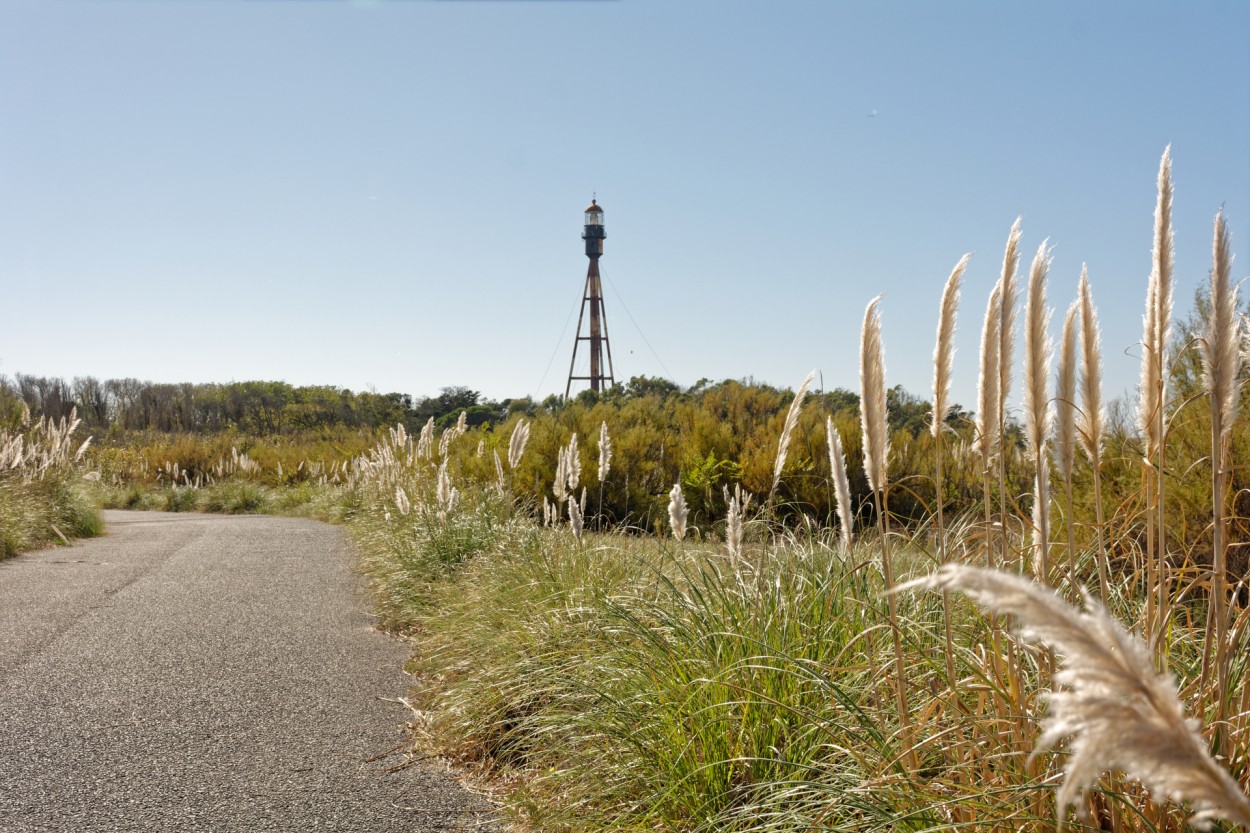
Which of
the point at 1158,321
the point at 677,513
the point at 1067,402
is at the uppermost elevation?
the point at 1158,321

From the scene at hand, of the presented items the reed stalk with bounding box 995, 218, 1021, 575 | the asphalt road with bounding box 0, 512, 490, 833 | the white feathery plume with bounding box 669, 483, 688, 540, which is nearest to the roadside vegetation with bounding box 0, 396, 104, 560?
the asphalt road with bounding box 0, 512, 490, 833

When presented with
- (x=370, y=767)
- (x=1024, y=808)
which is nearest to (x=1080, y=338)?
(x=1024, y=808)

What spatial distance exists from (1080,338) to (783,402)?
40.3 feet

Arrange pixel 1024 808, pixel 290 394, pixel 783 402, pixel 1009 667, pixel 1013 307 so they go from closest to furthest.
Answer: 1. pixel 1024 808
2. pixel 1009 667
3. pixel 1013 307
4. pixel 783 402
5. pixel 290 394

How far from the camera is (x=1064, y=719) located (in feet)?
2.28

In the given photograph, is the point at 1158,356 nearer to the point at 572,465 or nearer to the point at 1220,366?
the point at 1220,366

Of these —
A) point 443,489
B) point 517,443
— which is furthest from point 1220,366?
point 443,489

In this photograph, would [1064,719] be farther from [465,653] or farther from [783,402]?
[783,402]

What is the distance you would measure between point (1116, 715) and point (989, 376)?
166 cm

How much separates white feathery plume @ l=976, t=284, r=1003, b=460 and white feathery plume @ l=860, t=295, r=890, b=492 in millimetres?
230

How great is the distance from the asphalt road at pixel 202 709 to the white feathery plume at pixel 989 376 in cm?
217

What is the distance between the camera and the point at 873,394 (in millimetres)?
2316

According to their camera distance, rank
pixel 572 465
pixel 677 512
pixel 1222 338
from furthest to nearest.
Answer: pixel 572 465, pixel 677 512, pixel 1222 338

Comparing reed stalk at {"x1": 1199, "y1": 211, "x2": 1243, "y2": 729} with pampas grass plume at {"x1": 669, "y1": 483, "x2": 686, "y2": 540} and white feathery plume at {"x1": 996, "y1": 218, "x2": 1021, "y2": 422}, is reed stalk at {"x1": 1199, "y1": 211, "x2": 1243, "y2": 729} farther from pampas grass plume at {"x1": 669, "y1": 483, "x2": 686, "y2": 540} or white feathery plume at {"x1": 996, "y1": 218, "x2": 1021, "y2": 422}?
pampas grass plume at {"x1": 669, "y1": 483, "x2": 686, "y2": 540}
